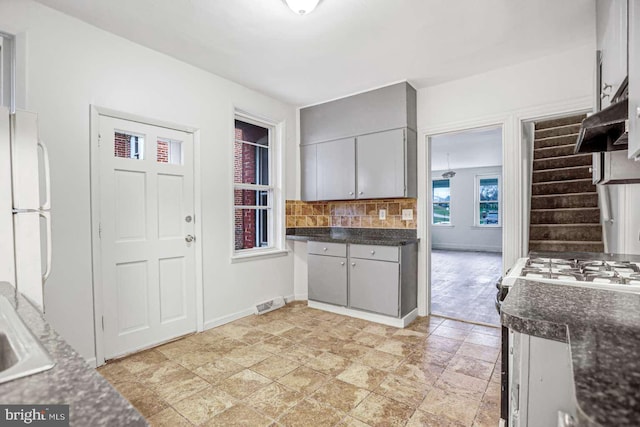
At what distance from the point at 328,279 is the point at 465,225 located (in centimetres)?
735

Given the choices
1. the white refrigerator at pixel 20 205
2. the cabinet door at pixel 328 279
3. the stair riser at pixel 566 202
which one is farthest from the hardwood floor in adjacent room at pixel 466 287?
the white refrigerator at pixel 20 205

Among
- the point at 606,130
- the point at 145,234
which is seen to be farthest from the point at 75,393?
the point at 145,234

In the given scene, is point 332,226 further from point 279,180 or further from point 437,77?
point 437,77

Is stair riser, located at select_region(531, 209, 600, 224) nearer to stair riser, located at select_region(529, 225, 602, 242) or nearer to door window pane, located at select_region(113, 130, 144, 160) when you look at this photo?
stair riser, located at select_region(529, 225, 602, 242)

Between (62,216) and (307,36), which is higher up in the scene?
(307,36)

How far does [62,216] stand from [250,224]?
1.92 metres

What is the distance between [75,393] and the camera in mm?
547

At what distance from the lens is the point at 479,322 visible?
11.2 ft

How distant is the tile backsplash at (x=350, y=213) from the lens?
3.82 meters

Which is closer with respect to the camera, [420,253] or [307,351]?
[307,351]

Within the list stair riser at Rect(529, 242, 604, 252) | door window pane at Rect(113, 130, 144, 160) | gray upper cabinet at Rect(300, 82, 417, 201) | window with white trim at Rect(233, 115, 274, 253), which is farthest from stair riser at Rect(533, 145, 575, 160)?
door window pane at Rect(113, 130, 144, 160)

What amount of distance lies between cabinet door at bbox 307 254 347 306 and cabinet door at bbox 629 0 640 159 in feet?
9.30

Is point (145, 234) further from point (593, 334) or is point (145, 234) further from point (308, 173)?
point (593, 334)

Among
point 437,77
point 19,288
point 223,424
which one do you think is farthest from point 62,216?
point 437,77
